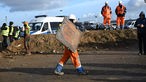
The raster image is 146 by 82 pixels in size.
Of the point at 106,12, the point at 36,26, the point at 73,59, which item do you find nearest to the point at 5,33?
the point at 36,26

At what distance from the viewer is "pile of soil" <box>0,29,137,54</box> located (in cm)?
2645

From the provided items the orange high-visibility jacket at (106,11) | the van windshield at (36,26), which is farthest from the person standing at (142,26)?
the van windshield at (36,26)

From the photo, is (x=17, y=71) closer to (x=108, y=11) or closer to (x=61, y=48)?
(x=61, y=48)

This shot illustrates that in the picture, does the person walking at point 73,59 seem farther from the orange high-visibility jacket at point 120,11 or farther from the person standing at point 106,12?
the person standing at point 106,12

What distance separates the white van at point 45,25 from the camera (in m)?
33.4

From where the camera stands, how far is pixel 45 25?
33.6m

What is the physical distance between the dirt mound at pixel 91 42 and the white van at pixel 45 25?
481cm

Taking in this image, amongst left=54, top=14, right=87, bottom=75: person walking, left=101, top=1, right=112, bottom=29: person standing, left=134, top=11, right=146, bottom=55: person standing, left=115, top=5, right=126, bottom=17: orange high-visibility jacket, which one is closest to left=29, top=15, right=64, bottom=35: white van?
left=101, top=1, right=112, bottom=29: person standing

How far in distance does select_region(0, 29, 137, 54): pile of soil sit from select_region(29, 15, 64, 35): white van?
4.81 m

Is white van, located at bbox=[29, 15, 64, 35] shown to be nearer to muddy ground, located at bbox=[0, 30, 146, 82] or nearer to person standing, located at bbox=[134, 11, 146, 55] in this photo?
muddy ground, located at bbox=[0, 30, 146, 82]

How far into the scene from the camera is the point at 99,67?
16.2 metres

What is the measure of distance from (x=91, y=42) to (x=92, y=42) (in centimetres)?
7

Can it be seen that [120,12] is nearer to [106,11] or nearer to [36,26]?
[106,11]

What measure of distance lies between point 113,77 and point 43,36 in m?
15.5
